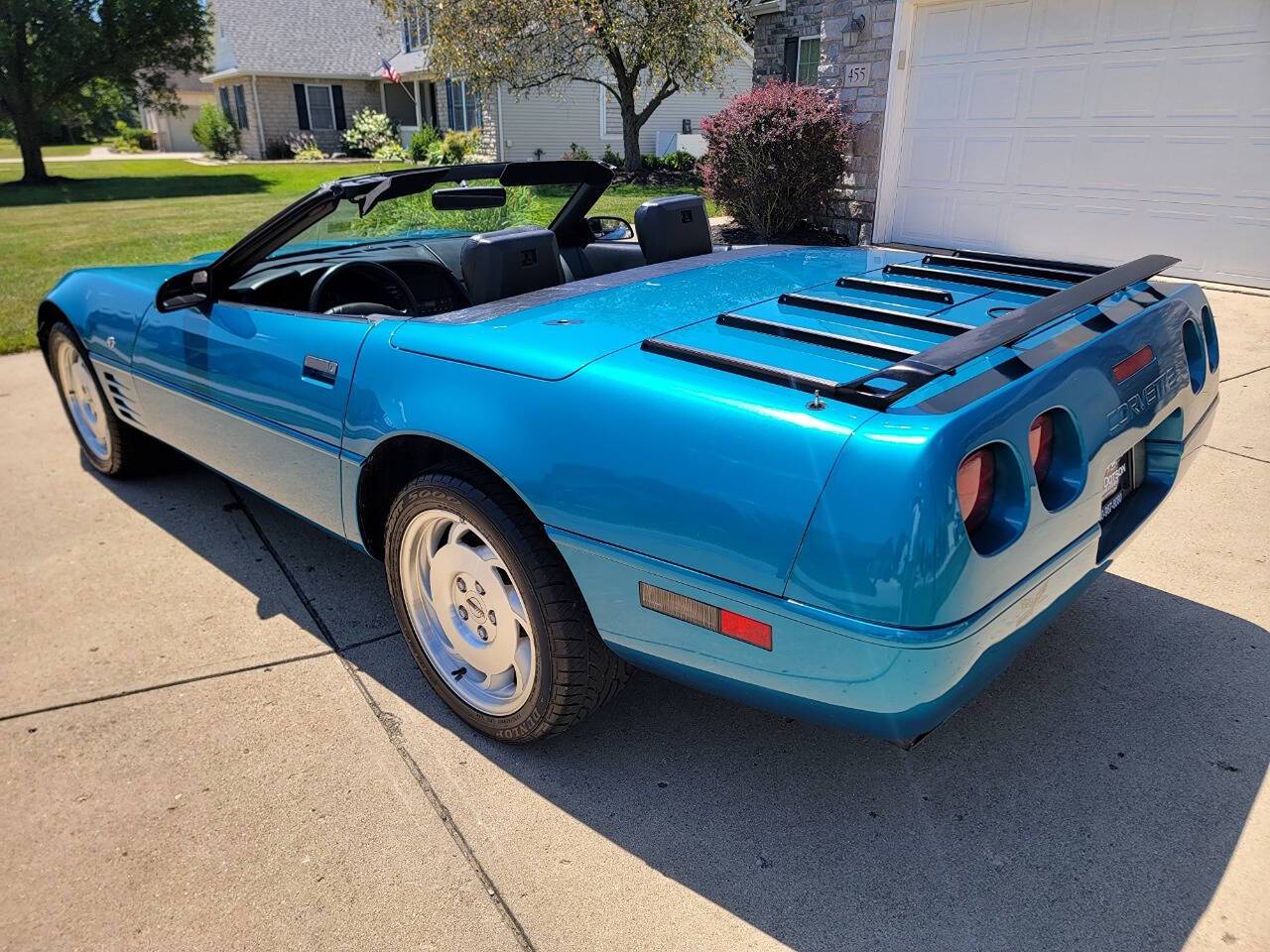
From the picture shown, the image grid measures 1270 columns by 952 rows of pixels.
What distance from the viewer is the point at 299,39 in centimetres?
3325

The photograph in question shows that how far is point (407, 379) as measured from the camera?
94.2 inches

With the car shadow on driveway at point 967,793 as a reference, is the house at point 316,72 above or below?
above

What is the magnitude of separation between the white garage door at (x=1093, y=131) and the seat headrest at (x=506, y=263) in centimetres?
692

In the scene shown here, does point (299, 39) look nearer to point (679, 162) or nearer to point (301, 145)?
point (301, 145)

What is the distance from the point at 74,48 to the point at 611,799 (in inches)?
1123

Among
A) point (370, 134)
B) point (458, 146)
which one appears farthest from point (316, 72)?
point (458, 146)

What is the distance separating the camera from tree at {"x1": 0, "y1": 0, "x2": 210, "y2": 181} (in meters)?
23.7

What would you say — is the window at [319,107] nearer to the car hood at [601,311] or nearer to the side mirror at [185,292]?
the side mirror at [185,292]

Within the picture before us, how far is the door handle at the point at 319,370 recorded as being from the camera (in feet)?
8.59

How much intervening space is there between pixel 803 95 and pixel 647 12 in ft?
24.7

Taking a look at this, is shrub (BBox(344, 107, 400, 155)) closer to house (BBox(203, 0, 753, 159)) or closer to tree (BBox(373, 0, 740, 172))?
house (BBox(203, 0, 753, 159))

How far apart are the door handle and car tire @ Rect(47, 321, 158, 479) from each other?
1.92 meters

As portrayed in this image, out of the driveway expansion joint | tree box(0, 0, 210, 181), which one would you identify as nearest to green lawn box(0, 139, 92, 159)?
tree box(0, 0, 210, 181)

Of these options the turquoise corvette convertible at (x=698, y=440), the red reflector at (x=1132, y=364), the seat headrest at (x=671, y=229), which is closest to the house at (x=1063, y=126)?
the turquoise corvette convertible at (x=698, y=440)
